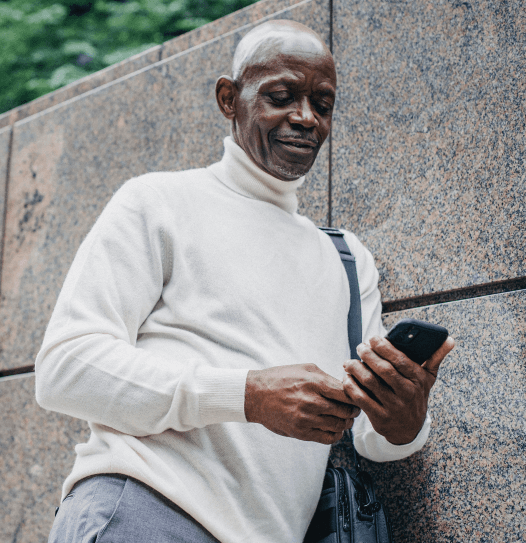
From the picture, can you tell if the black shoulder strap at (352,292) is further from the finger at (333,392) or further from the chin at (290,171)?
the finger at (333,392)

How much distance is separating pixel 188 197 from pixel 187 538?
4.01 ft

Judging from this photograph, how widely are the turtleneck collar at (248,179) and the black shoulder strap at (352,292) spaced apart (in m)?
0.33

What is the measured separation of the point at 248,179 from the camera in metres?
2.77

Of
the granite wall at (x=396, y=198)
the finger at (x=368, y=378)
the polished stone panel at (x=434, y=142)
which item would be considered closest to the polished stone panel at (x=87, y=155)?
the granite wall at (x=396, y=198)

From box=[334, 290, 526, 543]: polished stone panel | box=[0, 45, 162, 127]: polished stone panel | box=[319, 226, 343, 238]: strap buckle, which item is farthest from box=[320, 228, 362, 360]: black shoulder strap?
box=[0, 45, 162, 127]: polished stone panel

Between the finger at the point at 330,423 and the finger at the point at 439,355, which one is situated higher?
the finger at the point at 439,355

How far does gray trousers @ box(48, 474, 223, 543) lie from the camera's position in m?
1.93

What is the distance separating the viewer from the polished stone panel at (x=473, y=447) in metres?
2.57

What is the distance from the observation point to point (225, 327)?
2332mm

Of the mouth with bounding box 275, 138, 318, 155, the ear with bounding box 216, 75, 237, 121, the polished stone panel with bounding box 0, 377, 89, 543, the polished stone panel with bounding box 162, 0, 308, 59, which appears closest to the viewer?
the mouth with bounding box 275, 138, 318, 155

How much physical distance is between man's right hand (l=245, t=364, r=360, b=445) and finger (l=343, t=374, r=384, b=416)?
19 mm

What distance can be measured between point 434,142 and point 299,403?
164cm

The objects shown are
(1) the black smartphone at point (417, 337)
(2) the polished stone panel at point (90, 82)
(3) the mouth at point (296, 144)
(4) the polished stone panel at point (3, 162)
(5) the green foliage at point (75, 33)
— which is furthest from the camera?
(5) the green foliage at point (75, 33)

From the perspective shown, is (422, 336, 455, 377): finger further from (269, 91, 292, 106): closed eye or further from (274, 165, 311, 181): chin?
(269, 91, 292, 106): closed eye
